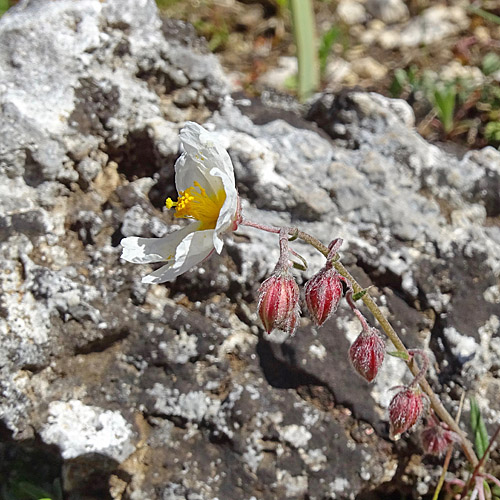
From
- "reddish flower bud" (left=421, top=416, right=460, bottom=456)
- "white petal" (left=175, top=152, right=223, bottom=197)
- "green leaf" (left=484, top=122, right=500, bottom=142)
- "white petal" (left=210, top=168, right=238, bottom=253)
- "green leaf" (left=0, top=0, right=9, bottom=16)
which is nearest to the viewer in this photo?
"white petal" (left=210, top=168, right=238, bottom=253)

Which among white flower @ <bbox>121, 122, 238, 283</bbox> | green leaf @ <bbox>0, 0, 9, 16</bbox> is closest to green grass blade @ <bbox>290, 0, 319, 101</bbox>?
green leaf @ <bbox>0, 0, 9, 16</bbox>

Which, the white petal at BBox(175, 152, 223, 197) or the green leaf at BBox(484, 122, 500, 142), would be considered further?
the green leaf at BBox(484, 122, 500, 142)

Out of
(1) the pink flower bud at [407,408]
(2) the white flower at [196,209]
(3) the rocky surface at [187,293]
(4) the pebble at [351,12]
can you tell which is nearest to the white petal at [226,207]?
(2) the white flower at [196,209]

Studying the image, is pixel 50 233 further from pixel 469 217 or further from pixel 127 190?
pixel 469 217

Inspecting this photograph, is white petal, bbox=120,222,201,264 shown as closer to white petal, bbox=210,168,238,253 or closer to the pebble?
white petal, bbox=210,168,238,253

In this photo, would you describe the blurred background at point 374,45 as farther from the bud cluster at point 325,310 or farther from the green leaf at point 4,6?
the bud cluster at point 325,310
